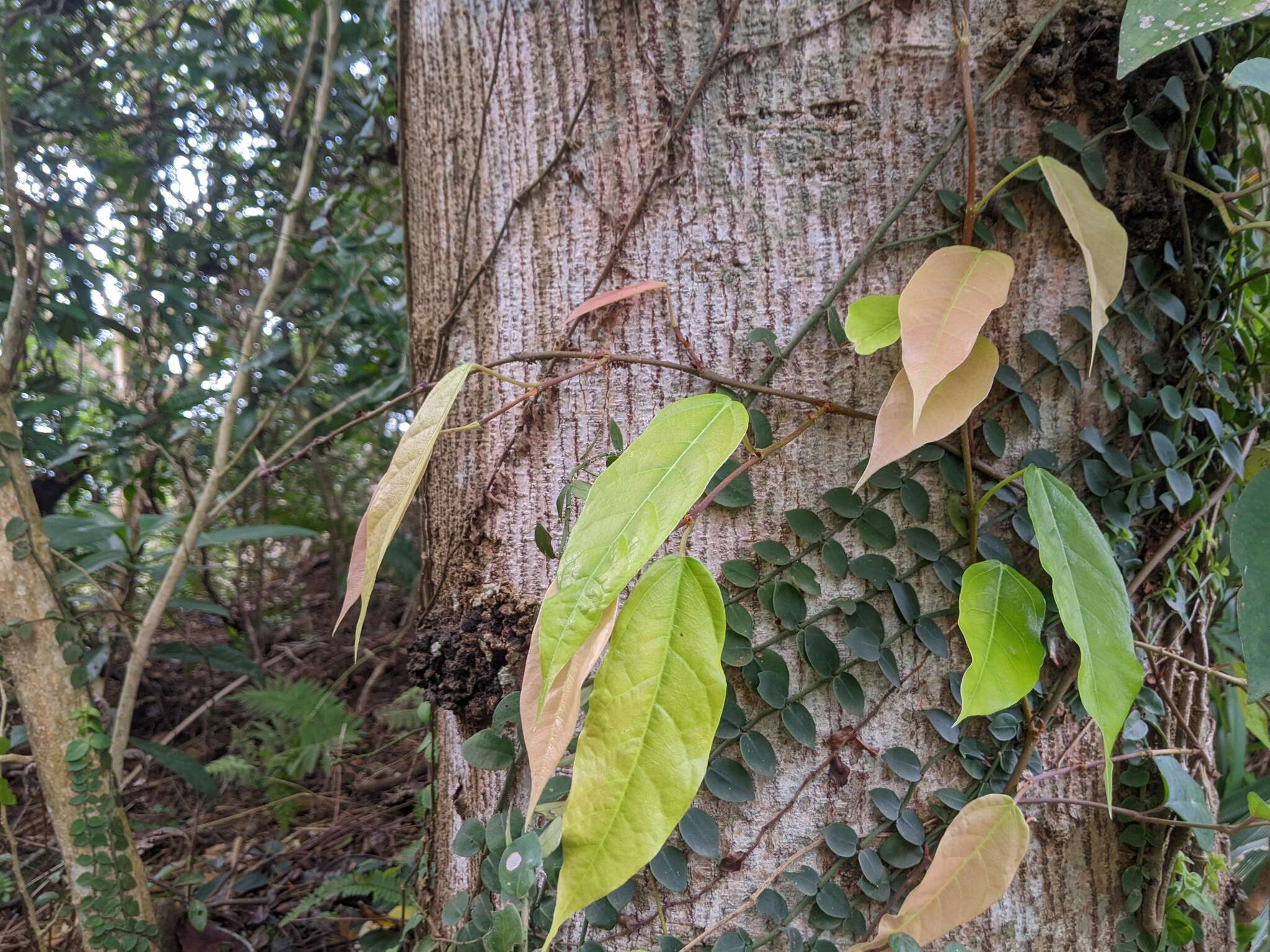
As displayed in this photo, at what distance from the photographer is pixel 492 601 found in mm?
836

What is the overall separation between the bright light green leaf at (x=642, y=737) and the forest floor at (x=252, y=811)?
2.95 ft

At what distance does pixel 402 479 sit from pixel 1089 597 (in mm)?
554

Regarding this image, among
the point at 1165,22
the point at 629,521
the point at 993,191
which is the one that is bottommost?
the point at 629,521

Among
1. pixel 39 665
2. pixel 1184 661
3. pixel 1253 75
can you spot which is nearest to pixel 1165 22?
pixel 1253 75

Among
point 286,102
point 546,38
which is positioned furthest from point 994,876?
point 286,102

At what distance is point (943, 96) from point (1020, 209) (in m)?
0.14

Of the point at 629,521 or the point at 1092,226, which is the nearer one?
the point at 629,521

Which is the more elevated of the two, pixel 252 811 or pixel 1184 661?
pixel 1184 661

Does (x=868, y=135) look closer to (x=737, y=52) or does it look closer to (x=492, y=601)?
(x=737, y=52)

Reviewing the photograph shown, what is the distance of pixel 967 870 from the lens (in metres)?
0.62

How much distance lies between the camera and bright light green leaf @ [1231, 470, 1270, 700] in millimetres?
551

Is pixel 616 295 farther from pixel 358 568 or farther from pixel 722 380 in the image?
pixel 358 568

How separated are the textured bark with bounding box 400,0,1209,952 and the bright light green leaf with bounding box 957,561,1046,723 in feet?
0.38

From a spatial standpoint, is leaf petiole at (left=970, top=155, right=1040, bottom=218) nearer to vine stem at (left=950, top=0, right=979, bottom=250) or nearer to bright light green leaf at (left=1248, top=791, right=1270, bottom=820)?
vine stem at (left=950, top=0, right=979, bottom=250)
